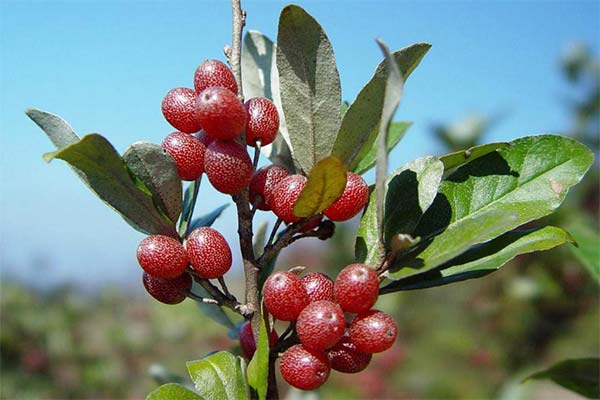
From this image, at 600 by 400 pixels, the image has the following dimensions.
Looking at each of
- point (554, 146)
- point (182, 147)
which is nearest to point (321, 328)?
point (182, 147)

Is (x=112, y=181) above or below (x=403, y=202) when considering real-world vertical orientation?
above

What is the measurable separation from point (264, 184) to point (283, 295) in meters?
0.16

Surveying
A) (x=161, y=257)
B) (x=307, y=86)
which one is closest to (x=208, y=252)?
(x=161, y=257)

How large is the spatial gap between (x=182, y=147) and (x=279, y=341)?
299mm

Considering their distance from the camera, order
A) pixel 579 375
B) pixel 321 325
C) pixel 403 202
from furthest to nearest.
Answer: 1. pixel 579 375
2. pixel 403 202
3. pixel 321 325

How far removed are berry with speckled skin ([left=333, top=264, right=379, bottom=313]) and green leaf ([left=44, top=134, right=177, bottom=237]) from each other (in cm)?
24

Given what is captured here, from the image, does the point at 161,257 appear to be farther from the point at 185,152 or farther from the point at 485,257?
the point at 485,257

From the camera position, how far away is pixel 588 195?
4.17 metres

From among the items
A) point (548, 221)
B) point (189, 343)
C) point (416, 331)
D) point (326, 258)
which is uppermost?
point (548, 221)

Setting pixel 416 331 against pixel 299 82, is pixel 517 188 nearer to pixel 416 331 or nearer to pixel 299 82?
pixel 299 82

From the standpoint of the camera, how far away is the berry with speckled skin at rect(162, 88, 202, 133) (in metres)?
0.77

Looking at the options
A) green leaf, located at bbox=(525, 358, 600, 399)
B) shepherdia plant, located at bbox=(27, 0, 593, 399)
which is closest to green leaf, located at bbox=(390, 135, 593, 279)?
shepherdia plant, located at bbox=(27, 0, 593, 399)

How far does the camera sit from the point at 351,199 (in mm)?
754

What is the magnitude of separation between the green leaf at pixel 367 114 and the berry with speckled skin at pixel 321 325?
0.22 metres
